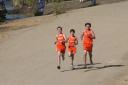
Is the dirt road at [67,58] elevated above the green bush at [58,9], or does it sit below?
above

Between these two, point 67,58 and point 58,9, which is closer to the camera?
point 67,58

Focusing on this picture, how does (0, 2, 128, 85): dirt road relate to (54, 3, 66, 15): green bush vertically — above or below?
above

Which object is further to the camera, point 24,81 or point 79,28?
point 79,28

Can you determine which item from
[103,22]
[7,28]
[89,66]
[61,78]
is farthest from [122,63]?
[7,28]

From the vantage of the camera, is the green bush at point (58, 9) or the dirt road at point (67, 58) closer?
the dirt road at point (67, 58)

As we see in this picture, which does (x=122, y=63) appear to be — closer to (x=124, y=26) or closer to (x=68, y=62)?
(x=68, y=62)

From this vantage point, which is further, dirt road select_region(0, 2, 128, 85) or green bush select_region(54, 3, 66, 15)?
green bush select_region(54, 3, 66, 15)

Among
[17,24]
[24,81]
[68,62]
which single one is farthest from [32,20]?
[24,81]

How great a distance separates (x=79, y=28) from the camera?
112 ft

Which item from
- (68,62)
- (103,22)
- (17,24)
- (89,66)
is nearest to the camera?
(89,66)

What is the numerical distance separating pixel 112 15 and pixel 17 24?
28.5 ft

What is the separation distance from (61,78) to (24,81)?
134 centimetres

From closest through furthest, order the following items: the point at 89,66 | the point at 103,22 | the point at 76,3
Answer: the point at 89,66, the point at 103,22, the point at 76,3

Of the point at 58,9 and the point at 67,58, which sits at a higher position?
the point at 67,58
